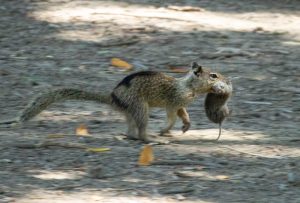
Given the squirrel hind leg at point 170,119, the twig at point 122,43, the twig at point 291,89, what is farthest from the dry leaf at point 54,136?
the twig at point 122,43

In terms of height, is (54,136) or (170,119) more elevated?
(170,119)

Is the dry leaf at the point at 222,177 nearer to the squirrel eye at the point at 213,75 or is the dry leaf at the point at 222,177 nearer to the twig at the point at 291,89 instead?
the squirrel eye at the point at 213,75

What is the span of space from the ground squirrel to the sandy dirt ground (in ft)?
0.64

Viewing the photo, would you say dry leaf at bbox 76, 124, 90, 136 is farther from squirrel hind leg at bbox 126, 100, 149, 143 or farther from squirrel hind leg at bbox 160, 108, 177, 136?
squirrel hind leg at bbox 160, 108, 177, 136

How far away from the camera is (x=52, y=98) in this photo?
7621mm

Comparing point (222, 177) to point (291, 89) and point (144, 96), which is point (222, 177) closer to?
point (144, 96)

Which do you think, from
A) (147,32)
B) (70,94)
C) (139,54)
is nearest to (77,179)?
(70,94)

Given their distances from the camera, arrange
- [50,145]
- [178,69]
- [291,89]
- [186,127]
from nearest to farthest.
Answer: [50,145], [186,127], [291,89], [178,69]

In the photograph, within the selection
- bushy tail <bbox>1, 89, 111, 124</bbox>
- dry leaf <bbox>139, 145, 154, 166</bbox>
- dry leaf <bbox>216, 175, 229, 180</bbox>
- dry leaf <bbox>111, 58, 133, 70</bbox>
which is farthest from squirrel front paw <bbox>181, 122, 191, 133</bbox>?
dry leaf <bbox>111, 58, 133, 70</bbox>

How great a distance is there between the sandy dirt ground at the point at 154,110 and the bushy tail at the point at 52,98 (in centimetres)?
22

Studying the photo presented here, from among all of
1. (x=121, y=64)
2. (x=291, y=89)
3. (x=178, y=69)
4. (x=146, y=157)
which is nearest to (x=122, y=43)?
(x=121, y=64)

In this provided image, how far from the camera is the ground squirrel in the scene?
7.50 m

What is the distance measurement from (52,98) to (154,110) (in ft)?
4.96

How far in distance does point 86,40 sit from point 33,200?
579cm
